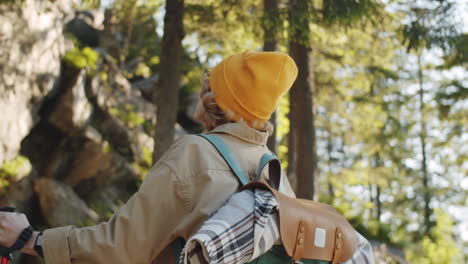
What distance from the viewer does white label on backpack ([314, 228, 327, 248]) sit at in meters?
2.15

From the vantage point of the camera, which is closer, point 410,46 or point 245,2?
point 410,46

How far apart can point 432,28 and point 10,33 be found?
7.22 m

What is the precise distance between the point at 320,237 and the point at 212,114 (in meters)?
0.76

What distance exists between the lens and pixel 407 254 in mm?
14133

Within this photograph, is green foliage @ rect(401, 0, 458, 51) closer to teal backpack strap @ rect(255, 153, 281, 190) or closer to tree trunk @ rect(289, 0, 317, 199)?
tree trunk @ rect(289, 0, 317, 199)

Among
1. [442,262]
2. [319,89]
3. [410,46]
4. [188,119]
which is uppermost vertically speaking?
[410,46]

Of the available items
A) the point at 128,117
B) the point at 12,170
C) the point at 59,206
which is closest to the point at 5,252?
the point at 12,170

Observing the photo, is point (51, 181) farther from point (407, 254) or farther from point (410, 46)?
point (407, 254)

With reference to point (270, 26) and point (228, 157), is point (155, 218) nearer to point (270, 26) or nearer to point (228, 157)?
point (228, 157)

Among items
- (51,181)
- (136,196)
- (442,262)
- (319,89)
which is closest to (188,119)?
(319,89)

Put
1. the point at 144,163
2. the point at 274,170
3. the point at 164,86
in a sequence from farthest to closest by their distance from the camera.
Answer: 1. the point at 144,163
2. the point at 164,86
3. the point at 274,170

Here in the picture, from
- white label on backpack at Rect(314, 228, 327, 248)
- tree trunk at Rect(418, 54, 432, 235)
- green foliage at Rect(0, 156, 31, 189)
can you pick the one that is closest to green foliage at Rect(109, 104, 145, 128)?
green foliage at Rect(0, 156, 31, 189)

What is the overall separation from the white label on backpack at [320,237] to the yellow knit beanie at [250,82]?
24.8 inches

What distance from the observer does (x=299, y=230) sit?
6.82 feet
